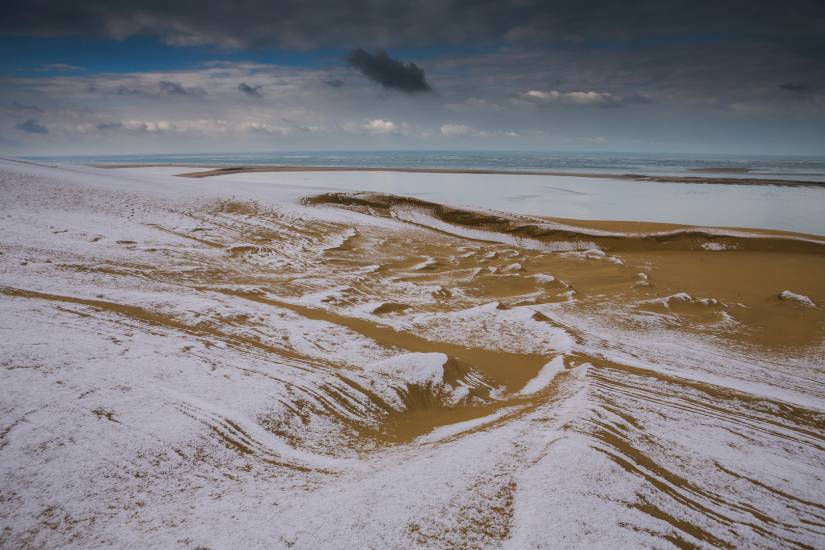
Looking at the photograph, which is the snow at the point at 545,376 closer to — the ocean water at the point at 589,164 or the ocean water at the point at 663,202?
the ocean water at the point at 663,202

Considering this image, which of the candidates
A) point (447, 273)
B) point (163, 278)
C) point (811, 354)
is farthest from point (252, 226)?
point (811, 354)

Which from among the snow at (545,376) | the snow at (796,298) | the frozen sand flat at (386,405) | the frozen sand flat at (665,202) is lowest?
the snow at (545,376)

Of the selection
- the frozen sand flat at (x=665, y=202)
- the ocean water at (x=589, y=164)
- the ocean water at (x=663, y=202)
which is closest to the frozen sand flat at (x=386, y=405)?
the ocean water at (x=663, y=202)

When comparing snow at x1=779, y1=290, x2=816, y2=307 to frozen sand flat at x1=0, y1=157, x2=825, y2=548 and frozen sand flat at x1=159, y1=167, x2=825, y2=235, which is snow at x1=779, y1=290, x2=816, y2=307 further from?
frozen sand flat at x1=159, y1=167, x2=825, y2=235

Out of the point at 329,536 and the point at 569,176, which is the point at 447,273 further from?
the point at 569,176

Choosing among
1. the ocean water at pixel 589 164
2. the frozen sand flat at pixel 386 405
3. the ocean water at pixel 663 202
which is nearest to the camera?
the frozen sand flat at pixel 386 405

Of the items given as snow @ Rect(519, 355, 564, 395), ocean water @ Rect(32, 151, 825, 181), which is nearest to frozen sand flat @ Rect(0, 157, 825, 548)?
snow @ Rect(519, 355, 564, 395)

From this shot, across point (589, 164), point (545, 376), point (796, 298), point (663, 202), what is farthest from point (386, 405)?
point (589, 164)

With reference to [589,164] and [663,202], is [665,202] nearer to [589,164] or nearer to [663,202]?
[663,202]

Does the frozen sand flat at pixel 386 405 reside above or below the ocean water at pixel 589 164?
below

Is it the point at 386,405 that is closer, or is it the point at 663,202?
the point at 386,405
